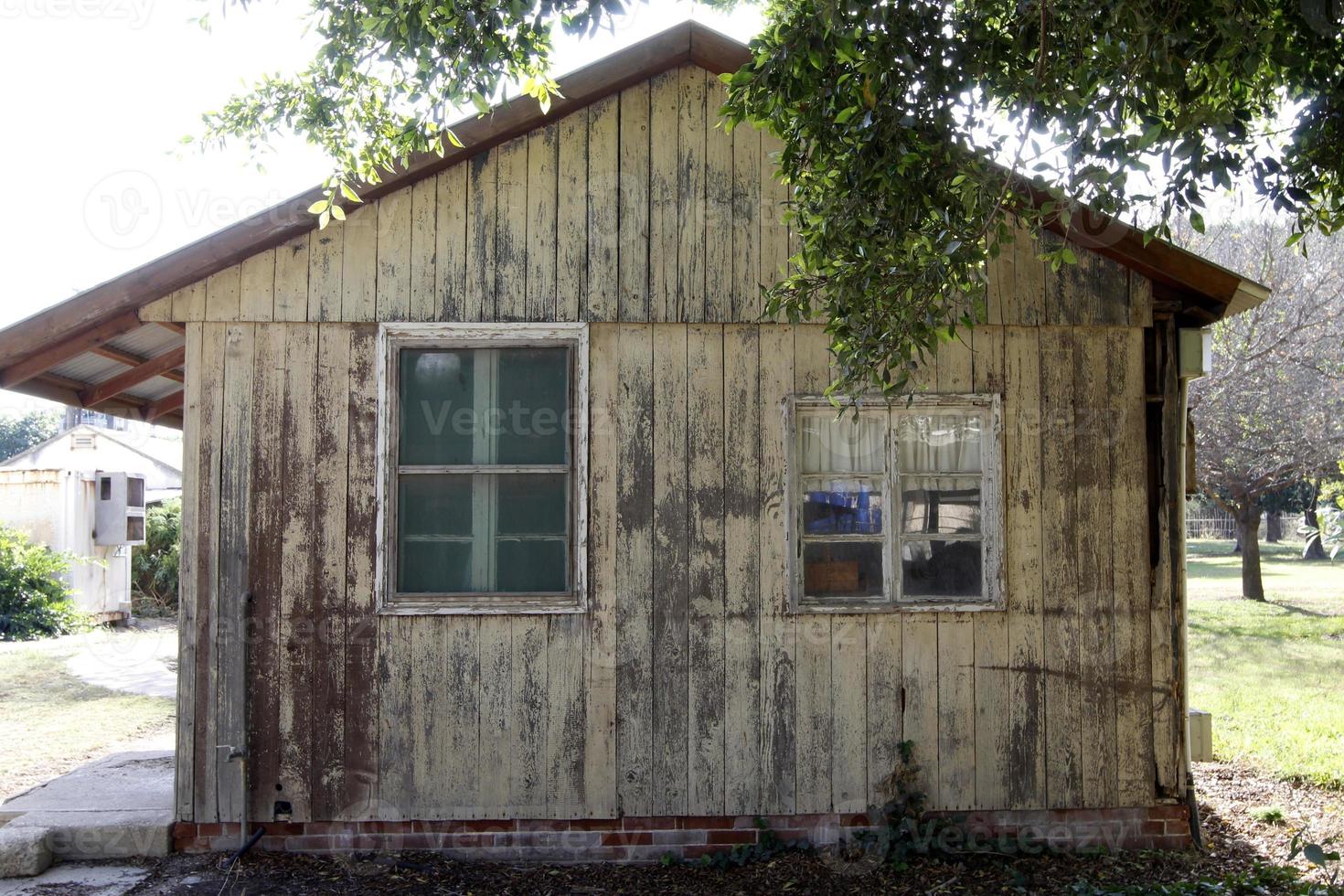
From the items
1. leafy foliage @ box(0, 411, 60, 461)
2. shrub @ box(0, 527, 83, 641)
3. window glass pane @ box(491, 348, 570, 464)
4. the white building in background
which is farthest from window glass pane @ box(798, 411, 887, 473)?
leafy foliage @ box(0, 411, 60, 461)

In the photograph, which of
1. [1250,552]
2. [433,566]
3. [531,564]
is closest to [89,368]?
[433,566]

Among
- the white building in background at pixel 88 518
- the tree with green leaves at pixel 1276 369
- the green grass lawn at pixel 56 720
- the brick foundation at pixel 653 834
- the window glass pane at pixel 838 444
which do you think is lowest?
the green grass lawn at pixel 56 720

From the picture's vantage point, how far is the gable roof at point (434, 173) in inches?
216

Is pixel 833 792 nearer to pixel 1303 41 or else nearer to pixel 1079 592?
pixel 1079 592

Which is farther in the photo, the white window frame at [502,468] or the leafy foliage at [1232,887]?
the white window frame at [502,468]

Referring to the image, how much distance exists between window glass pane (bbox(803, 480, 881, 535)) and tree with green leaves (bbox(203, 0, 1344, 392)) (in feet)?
Result: 4.06

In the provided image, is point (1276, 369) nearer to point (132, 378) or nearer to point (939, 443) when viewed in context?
point (939, 443)

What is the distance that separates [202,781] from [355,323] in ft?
8.43

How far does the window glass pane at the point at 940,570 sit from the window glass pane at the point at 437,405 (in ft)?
8.18

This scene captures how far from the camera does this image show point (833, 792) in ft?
19.0

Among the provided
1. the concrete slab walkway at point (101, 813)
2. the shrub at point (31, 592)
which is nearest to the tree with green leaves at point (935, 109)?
the concrete slab walkway at point (101, 813)

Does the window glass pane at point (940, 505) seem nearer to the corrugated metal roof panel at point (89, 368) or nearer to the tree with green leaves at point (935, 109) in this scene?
the tree with green leaves at point (935, 109)

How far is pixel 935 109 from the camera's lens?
4676mm

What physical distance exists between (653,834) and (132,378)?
4.70 meters
